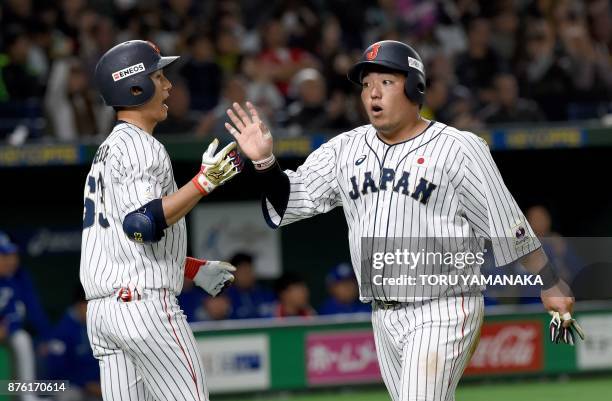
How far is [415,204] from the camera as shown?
17.5 feet

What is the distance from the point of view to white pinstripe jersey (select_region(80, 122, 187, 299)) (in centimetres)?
518

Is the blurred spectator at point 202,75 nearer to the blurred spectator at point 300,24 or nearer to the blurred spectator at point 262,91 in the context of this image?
the blurred spectator at point 262,91

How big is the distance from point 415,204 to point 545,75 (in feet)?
25.7

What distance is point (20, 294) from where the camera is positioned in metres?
9.91

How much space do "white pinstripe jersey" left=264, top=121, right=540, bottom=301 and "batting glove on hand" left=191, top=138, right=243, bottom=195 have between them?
24.5 inches

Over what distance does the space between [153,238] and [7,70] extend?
692cm

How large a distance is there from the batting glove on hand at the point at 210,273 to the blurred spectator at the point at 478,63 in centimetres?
742

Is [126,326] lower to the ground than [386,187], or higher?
lower

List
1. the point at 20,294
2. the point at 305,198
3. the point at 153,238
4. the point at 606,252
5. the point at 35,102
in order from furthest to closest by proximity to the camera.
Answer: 1. the point at 35,102
2. the point at 20,294
3. the point at 606,252
4. the point at 305,198
5. the point at 153,238

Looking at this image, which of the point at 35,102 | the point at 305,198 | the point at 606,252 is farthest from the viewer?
the point at 35,102

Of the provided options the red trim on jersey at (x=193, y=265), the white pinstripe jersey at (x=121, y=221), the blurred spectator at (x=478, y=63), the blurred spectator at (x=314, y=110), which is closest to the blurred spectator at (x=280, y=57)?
the blurred spectator at (x=314, y=110)

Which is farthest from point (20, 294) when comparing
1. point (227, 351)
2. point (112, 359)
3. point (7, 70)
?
point (112, 359)

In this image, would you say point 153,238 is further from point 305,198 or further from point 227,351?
point 227,351

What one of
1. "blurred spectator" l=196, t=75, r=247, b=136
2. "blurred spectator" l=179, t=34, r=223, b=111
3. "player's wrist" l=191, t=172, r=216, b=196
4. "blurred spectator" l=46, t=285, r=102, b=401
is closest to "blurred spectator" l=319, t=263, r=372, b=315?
"blurred spectator" l=196, t=75, r=247, b=136
